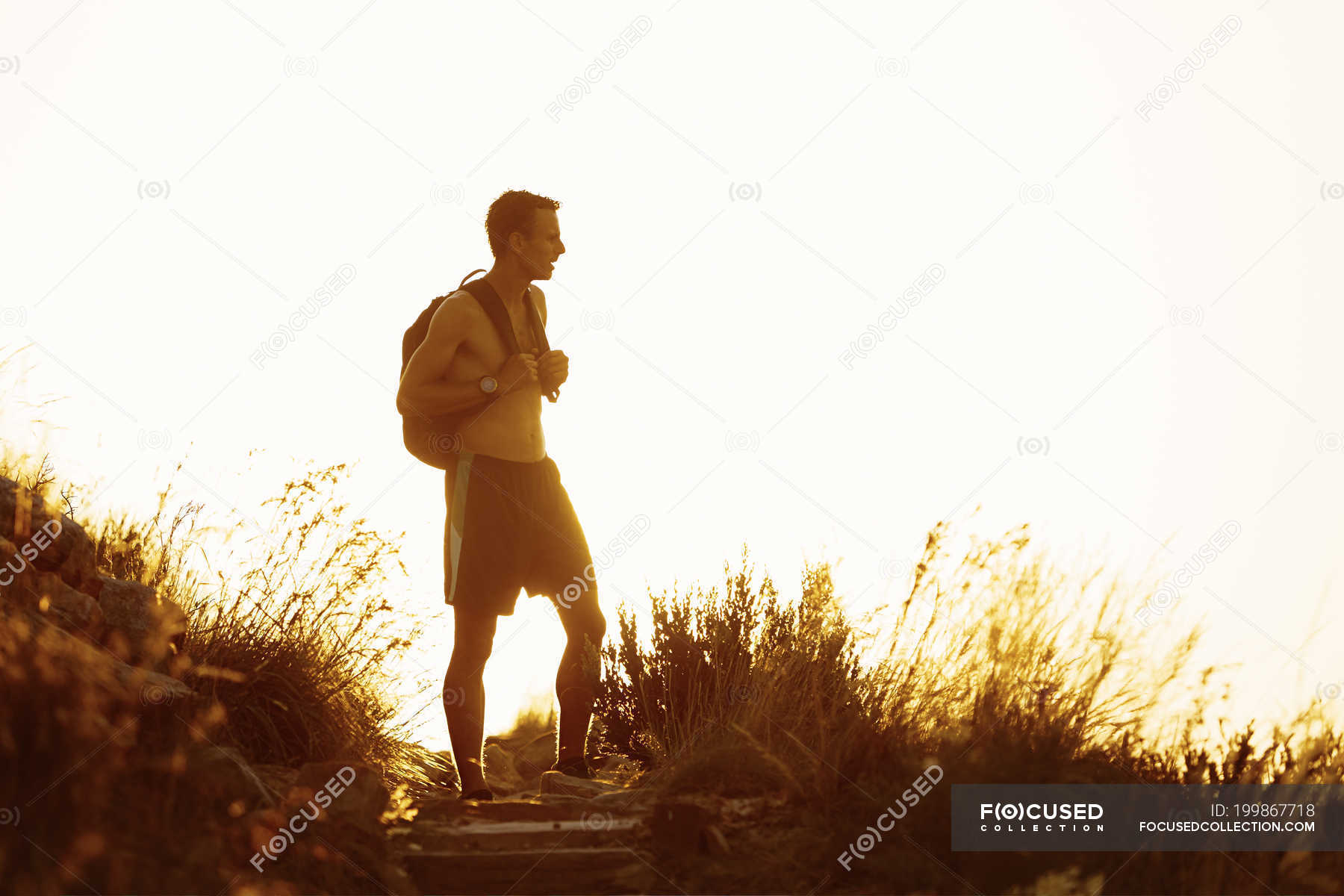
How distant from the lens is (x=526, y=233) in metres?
4.97

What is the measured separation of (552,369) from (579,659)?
1.21 meters

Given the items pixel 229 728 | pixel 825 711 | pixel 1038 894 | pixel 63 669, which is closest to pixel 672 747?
pixel 825 711

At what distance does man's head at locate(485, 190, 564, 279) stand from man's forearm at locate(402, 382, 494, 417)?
0.63 metres

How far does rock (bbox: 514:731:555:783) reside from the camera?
7234 mm

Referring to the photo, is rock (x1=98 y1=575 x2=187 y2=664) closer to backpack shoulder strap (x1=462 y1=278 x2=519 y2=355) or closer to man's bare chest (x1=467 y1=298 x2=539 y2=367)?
man's bare chest (x1=467 y1=298 x2=539 y2=367)

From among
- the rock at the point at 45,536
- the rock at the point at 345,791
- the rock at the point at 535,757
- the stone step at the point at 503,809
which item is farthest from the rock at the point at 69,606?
the rock at the point at 535,757

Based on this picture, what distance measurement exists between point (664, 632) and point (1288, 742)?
306cm

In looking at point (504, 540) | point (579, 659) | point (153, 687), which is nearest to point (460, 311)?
point (504, 540)

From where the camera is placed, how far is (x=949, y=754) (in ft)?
13.7

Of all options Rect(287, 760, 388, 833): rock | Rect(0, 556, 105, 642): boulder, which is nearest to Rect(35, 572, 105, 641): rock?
Rect(0, 556, 105, 642): boulder

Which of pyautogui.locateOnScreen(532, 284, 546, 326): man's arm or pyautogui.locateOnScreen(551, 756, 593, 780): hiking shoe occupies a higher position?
pyautogui.locateOnScreen(532, 284, 546, 326): man's arm

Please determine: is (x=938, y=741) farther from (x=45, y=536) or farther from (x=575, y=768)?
(x=45, y=536)

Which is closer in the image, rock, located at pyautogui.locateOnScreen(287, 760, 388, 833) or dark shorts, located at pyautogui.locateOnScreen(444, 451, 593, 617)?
rock, located at pyautogui.locateOnScreen(287, 760, 388, 833)

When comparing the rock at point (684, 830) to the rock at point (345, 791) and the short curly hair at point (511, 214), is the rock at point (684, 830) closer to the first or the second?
the rock at point (345, 791)
